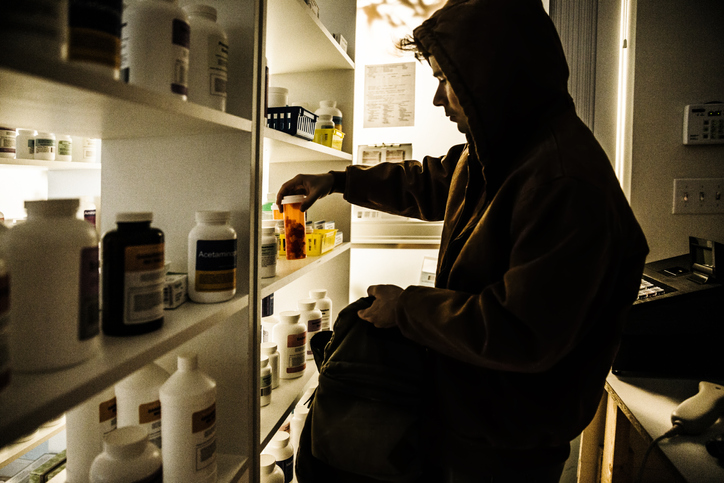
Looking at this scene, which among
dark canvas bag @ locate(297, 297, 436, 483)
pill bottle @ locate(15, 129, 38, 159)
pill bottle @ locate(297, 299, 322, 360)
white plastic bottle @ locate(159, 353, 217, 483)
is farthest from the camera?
pill bottle @ locate(15, 129, 38, 159)

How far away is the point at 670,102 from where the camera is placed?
6.12 ft

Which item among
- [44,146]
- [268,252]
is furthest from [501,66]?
[44,146]

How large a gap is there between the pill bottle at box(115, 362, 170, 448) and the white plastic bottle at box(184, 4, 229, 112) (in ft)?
1.72

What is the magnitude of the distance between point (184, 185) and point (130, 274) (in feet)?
1.17

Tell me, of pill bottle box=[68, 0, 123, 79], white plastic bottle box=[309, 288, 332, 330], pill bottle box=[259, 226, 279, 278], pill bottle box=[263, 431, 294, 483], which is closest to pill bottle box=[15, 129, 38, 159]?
white plastic bottle box=[309, 288, 332, 330]

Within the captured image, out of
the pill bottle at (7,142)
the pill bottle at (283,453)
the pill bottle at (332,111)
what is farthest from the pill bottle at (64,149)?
the pill bottle at (283,453)

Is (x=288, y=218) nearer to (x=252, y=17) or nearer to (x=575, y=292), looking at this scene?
(x=252, y=17)

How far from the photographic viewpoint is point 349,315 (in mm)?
1011

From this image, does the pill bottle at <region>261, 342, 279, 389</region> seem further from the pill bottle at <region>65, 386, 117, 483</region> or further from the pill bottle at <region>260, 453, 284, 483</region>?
the pill bottle at <region>65, 386, 117, 483</region>

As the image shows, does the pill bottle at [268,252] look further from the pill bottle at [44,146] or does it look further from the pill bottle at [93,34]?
the pill bottle at [44,146]

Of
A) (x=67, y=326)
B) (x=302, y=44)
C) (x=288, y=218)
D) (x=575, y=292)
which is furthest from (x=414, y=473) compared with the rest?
(x=302, y=44)

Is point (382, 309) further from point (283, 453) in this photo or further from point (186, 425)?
point (283, 453)

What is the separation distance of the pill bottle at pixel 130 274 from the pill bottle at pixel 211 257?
148mm

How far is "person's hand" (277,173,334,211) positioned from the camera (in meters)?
1.44
